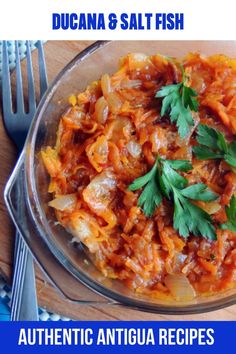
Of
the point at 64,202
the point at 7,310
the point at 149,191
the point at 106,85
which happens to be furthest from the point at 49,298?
the point at 106,85

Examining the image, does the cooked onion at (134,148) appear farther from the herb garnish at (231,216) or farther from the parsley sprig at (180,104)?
the herb garnish at (231,216)

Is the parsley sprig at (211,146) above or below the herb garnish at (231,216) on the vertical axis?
above

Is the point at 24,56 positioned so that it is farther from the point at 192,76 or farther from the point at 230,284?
the point at 230,284

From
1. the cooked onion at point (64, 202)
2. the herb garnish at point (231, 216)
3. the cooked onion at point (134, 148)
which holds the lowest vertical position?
the herb garnish at point (231, 216)

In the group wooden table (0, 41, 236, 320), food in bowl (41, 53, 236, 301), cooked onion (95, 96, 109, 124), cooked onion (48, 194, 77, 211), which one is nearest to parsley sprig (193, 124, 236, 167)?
food in bowl (41, 53, 236, 301)

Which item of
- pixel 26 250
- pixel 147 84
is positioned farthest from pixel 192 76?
pixel 26 250

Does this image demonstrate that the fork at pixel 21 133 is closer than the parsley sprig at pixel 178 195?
No

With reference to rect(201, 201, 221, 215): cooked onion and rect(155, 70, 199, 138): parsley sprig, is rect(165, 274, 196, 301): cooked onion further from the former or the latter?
rect(155, 70, 199, 138): parsley sprig

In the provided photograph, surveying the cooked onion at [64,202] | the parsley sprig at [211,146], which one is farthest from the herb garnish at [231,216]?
the cooked onion at [64,202]
